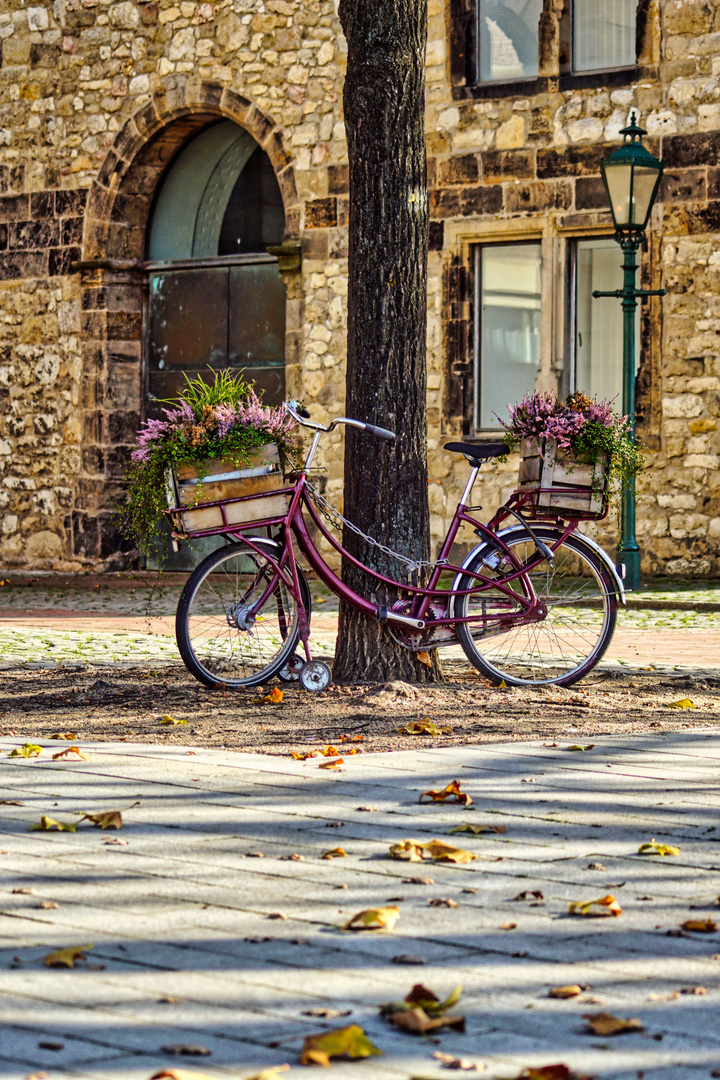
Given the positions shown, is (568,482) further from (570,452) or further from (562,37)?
(562,37)

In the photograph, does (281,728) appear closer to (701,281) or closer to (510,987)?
(510,987)

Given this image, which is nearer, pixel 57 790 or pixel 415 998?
pixel 415 998

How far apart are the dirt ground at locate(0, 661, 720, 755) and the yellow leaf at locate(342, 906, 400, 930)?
212 cm

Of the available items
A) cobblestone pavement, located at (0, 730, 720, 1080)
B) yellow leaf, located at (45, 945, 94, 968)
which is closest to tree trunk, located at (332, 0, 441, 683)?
cobblestone pavement, located at (0, 730, 720, 1080)

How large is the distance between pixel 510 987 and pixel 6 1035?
2.86 ft

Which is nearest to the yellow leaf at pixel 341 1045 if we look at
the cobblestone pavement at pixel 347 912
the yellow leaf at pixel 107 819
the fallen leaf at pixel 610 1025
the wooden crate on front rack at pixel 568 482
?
the cobblestone pavement at pixel 347 912

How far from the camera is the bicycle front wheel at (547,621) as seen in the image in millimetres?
7039

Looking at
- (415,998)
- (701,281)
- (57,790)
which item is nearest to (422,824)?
(57,790)

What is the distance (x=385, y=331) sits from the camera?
713 centimetres

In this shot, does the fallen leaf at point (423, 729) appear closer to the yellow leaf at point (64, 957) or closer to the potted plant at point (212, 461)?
the potted plant at point (212, 461)

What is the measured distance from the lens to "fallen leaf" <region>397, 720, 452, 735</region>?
19.2ft

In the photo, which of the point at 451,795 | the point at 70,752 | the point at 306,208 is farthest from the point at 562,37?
the point at 451,795

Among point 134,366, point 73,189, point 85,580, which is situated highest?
point 73,189

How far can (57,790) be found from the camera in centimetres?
474
